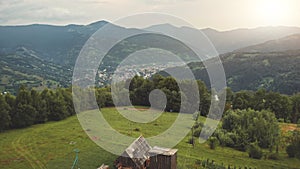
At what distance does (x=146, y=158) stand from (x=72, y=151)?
8.43m

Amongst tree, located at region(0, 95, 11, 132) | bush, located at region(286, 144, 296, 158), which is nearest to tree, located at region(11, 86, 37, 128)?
tree, located at region(0, 95, 11, 132)

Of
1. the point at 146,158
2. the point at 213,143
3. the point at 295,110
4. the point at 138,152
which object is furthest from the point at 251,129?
the point at 295,110

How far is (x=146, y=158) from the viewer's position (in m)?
25.4

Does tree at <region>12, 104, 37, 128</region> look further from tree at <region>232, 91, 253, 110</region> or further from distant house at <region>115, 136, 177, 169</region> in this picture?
tree at <region>232, 91, 253, 110</region>

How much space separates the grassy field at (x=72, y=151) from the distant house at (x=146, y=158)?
5.41ft

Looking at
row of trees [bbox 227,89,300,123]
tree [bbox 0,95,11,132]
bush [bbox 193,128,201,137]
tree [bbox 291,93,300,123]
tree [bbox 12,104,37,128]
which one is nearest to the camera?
bush [bbox 193,128,201,137]

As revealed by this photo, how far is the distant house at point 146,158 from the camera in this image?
23859mm

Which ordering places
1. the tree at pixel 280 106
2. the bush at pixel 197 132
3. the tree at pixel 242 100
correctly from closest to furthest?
the bush at pixel 197 132 < the tree at pixel 280 106 < the tree at pixel 242 100

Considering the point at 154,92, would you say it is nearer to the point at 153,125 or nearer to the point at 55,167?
the point at 153,125

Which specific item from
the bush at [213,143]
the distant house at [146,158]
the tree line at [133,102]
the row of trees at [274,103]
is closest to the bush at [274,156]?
the bush at [213,143]

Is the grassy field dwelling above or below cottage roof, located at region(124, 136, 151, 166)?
below

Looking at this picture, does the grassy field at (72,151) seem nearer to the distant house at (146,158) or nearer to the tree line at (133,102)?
the distant house at (146,158)

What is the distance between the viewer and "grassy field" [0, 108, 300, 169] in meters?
26.9

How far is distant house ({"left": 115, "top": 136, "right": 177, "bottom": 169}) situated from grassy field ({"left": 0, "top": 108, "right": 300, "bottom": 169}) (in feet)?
5.41
